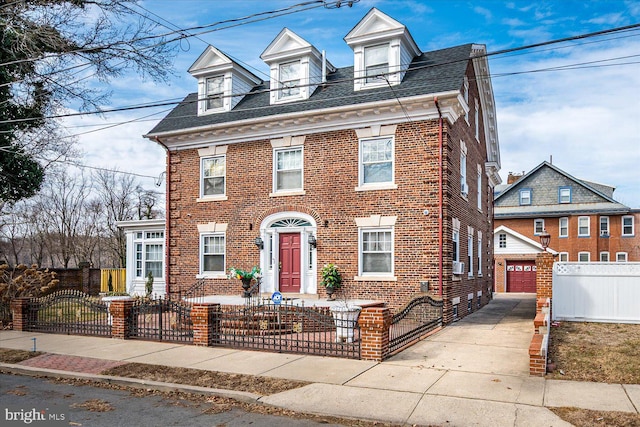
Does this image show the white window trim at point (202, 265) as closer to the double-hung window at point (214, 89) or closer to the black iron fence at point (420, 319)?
the double-hung window at point (214, 89)

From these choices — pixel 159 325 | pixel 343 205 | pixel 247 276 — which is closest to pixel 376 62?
pixel 343 205

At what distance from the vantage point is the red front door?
58.2 feet

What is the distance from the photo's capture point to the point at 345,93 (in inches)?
694

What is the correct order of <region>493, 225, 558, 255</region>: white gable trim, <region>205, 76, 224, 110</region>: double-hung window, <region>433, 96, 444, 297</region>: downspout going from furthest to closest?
<region>493, 225, 558, 255</region>: white gable trim
<region>205, 76, 224, 110</region>: double-hung window
<region>433, 96, 444, 297</region>: downspout

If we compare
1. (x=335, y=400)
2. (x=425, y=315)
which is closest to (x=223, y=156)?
(x=425, y=315)

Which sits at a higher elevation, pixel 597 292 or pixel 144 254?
pixel 144 254

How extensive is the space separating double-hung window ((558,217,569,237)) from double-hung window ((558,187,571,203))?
67.8 inches

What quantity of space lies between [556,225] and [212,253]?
30391 mm

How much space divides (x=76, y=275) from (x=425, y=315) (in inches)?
876

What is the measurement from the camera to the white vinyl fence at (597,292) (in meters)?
13.7

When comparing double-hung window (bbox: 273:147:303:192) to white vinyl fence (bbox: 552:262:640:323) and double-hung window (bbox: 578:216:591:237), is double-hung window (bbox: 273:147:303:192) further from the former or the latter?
double-hung window (bbox: 578:216:591:237)

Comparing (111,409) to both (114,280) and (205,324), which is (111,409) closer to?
(205,324)

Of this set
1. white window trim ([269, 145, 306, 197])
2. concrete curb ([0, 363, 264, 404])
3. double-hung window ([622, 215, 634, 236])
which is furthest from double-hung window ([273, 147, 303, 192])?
double-hung window ([622, 215, 634, 236])

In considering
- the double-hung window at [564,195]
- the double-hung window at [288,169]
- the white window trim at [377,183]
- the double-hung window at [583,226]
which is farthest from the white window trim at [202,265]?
the double-hung window at [564,195]
